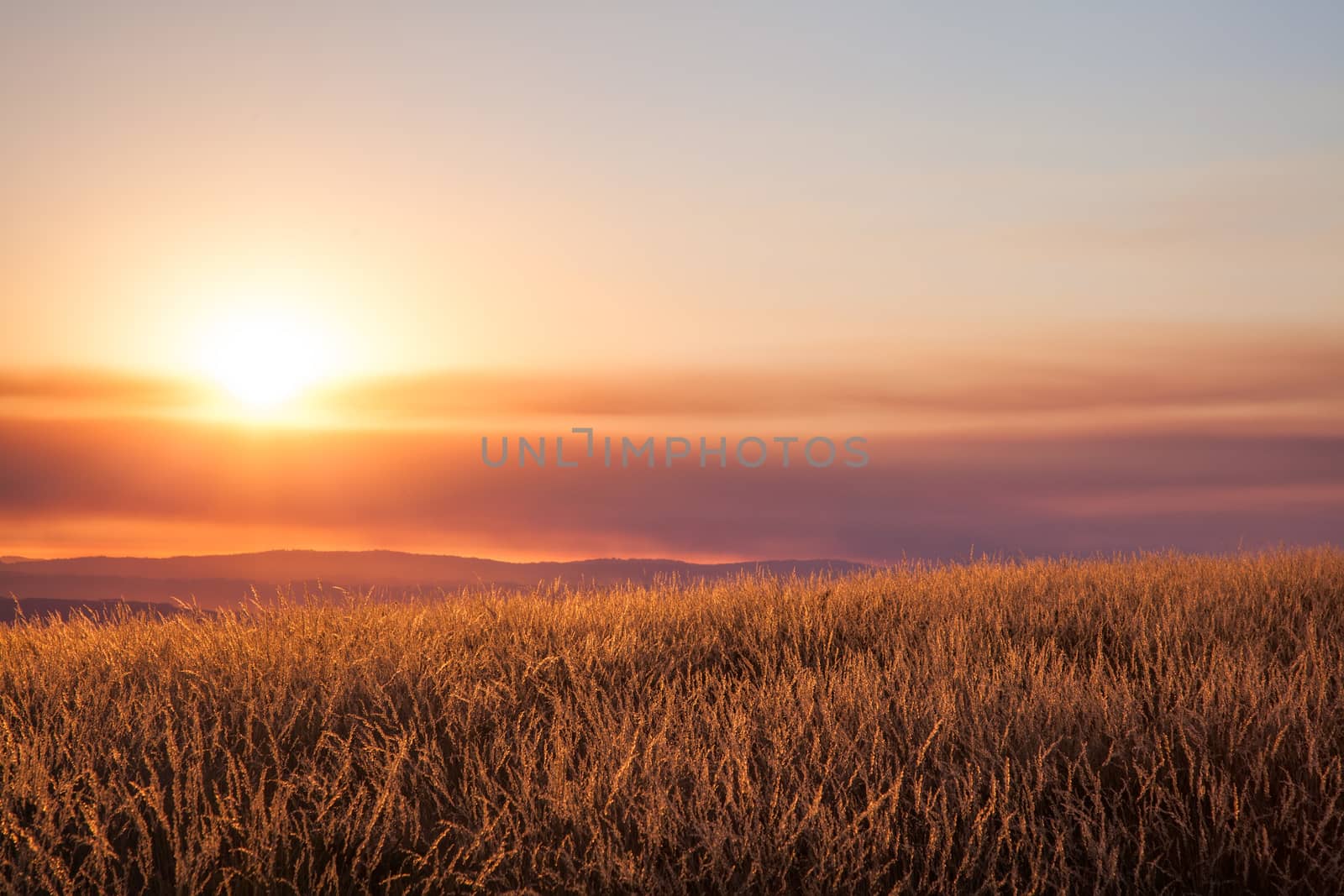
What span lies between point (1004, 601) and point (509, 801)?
6.86m

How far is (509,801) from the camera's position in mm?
4453

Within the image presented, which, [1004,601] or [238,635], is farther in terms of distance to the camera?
[1004,601]

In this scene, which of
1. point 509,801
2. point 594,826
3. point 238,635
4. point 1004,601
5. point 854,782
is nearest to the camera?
point 594,826

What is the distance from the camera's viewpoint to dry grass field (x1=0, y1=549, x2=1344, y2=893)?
158 inches

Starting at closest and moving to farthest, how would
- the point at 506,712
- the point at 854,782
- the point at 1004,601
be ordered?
the point at 854,782, the point at 506,712, the point at 1004,601

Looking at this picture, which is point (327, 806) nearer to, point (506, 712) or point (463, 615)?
point (506, 712)

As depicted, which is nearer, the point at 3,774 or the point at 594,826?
the point at 594,826

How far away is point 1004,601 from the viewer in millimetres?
9938

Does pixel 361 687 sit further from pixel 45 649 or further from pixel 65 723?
pixel 45 649

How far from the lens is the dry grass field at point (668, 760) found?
13.2 ft

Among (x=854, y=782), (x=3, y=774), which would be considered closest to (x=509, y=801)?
(x=854, y=782)

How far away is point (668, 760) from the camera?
4.84 metres

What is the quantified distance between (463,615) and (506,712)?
3007 mm

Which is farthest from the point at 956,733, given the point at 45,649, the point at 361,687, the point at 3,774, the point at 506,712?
the point at 45,649
